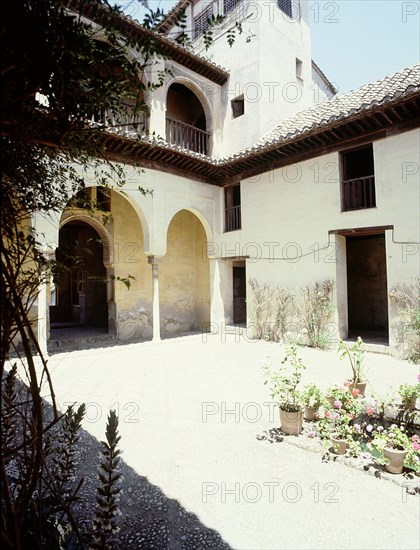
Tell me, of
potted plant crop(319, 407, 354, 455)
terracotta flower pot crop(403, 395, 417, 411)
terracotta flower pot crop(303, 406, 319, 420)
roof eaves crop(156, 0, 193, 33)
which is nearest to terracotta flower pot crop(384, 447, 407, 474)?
potted plant crop(319, 407, 354, 455)

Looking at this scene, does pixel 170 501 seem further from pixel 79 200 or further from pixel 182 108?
pixel 182 108

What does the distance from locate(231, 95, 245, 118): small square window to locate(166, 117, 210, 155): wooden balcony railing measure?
1.33 metres

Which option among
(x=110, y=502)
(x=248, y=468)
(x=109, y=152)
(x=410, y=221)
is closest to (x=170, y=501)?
(x=248, y=468)

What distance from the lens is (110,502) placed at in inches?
57.1

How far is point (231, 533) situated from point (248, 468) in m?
0.89

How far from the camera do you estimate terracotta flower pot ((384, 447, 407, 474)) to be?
317 cm

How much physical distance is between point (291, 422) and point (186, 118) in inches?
521

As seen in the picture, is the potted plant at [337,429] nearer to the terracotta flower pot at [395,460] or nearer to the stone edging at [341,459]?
the stone edging at [341,459]

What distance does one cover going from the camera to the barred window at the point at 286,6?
44.0ft

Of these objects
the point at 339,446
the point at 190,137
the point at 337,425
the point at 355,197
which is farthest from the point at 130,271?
the point at 339,446

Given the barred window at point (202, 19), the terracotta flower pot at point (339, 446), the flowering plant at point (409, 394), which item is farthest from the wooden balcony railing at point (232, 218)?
the terracotta flower pot at point (339, 446)

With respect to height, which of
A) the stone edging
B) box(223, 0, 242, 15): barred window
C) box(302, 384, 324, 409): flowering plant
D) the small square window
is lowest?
the stone edging

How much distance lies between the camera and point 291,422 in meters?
4.05

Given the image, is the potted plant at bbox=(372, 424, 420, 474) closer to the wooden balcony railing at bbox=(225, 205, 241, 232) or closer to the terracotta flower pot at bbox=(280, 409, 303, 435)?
the terracotta flower pot at bbox=(280, 409, 303, 435)
